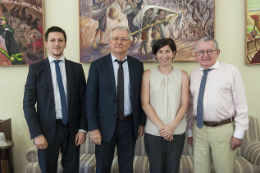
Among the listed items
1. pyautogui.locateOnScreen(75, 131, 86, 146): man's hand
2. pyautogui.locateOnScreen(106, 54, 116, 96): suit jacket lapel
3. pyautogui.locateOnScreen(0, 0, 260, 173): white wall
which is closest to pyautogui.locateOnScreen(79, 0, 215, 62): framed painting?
pyautogui.locateOnScreen(0, 0, 260, 173): white wall

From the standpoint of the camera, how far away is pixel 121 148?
5.72 ft

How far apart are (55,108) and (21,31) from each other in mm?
1747

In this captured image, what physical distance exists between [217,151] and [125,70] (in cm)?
Answer: 110

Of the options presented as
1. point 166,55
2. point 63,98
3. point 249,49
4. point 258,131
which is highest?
point 249,49

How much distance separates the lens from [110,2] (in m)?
2.64

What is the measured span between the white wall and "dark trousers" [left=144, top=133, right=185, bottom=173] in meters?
1.34

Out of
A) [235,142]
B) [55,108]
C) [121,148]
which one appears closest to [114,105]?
[121,148]

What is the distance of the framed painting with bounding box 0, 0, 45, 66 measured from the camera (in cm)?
271

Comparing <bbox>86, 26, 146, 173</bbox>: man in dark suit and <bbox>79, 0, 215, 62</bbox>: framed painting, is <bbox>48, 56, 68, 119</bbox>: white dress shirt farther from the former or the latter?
<bbox>79, 0, 215, 62</bbox>: framed painting

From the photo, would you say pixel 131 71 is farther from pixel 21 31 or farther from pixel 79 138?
pixel 21 31

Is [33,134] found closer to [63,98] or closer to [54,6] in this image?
[63,98]

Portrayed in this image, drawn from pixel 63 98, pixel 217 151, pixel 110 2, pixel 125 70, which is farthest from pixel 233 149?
pixel 110 2

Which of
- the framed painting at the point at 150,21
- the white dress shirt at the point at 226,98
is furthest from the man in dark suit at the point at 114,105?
the framed painting at the point at 150,21

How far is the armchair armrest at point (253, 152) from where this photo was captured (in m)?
2.13
